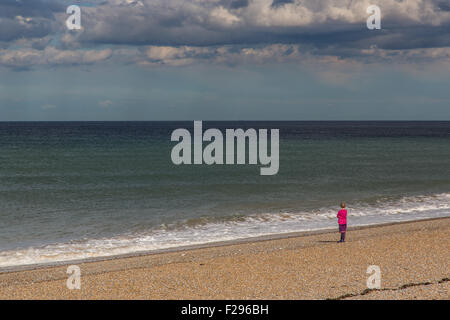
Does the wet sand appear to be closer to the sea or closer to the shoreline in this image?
the shoreline

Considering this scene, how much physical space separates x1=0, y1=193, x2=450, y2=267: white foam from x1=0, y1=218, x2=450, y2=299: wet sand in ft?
5.42

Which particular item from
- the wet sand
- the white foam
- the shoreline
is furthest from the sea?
the wet sand

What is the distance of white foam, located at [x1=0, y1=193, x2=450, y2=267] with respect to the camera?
15821 mm

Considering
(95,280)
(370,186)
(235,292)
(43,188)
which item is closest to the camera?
(235,292)

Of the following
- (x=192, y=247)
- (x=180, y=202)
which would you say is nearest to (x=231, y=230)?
(x=192, y=247)

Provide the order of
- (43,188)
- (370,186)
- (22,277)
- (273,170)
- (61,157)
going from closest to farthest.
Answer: (22,277) < (43,188) < (370,186) < (273,170) < (61,157)

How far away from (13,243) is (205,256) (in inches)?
307

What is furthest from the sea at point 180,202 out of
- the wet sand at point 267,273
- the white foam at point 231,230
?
the wet sand at point 267,273

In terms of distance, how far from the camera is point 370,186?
3097 centimetres
